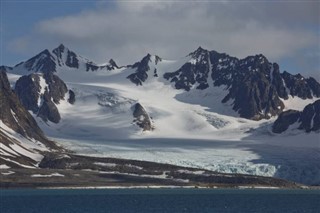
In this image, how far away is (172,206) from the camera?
172125 millimetres

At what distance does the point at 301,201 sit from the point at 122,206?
1973 inches

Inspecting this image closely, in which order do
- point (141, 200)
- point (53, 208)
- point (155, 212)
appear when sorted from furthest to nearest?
point (141, 200) → point (53, 208) → point (155, 212)

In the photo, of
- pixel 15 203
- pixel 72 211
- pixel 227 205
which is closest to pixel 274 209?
pixel 227 205

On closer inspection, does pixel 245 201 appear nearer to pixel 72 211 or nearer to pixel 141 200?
pixel 141 200

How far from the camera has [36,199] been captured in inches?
7751

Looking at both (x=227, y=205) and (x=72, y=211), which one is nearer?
(x=72, y=211)

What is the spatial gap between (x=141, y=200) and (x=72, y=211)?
38.9 metres

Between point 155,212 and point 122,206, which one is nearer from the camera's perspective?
point 155,212

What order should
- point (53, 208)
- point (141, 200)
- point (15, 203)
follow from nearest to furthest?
point (53, 208) < point (15, 203) < point (141, 200)

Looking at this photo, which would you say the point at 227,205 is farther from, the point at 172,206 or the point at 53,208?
the point at 53,208

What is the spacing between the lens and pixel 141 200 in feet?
634

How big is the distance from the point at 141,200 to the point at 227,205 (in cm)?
2505

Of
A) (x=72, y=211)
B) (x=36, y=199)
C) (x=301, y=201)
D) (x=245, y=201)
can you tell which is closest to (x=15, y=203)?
(x=36, y=199)

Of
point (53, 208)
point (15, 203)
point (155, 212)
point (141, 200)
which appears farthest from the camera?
point (141, 200)
